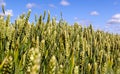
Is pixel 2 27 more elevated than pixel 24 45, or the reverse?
pixel 2 27

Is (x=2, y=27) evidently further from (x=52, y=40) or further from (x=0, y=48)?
(x=52, y=40)

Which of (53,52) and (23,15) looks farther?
(23,15)

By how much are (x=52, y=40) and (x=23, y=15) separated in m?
0.42

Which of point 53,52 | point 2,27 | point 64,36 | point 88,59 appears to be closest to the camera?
point 2,27

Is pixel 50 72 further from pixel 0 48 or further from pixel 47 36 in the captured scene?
pixel 47 36

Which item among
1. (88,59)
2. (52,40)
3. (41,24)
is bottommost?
(88,59)

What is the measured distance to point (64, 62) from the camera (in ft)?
7.53

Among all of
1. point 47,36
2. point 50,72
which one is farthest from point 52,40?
point 50,72

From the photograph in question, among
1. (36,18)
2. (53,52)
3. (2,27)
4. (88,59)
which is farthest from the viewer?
(36,18)

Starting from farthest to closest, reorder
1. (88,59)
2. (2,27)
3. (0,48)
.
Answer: (88,59) < (2,27) < (0,48)

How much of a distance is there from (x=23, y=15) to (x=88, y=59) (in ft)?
2.99

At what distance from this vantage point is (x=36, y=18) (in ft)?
11.4

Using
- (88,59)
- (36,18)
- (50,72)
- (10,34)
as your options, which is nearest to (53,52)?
(10,34)

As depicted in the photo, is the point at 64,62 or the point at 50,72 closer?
the point at 50,72
